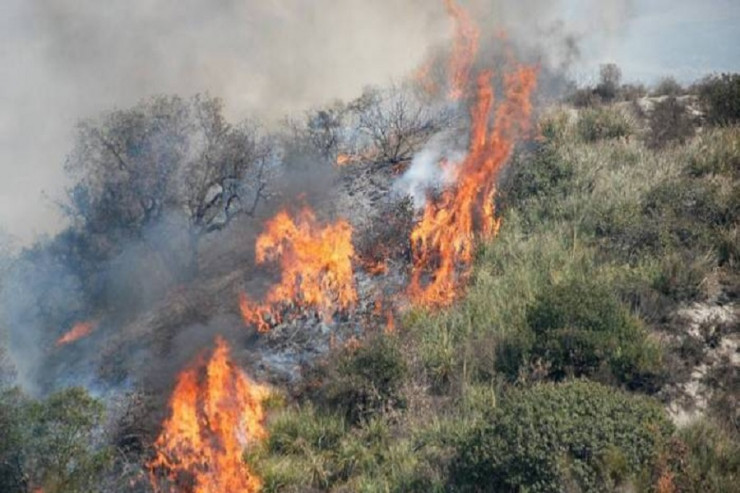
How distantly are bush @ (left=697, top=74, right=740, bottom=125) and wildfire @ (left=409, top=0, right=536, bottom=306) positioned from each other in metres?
5.30

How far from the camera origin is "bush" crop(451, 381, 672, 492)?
7.06m

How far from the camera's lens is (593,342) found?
960 centimetres

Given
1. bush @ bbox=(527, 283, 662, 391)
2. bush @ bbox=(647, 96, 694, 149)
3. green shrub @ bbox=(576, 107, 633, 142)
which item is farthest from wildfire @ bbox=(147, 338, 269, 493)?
bush @ bbox=(647, 96, 694, 149)

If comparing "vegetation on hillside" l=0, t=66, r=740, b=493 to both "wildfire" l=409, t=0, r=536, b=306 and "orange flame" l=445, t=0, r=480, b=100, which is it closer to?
"wildfire" l=409, t=0, r=536, b=306

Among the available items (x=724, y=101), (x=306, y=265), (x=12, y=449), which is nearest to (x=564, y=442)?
(x=12, y=449)

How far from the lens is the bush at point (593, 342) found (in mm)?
9445

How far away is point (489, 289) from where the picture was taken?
42.9 ft

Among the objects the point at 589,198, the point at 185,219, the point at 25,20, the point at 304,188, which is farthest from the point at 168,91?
the point at 589,198

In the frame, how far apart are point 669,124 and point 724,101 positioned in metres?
1.66

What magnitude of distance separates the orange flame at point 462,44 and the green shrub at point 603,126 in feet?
12.7

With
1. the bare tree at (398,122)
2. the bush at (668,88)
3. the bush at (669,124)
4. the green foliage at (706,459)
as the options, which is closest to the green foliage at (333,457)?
the green foliage at (706,459)

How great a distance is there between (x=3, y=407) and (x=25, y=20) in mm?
28928

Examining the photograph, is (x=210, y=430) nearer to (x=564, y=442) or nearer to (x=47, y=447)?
(x=47, y=447)

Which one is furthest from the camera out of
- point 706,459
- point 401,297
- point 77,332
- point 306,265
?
point 77,332
